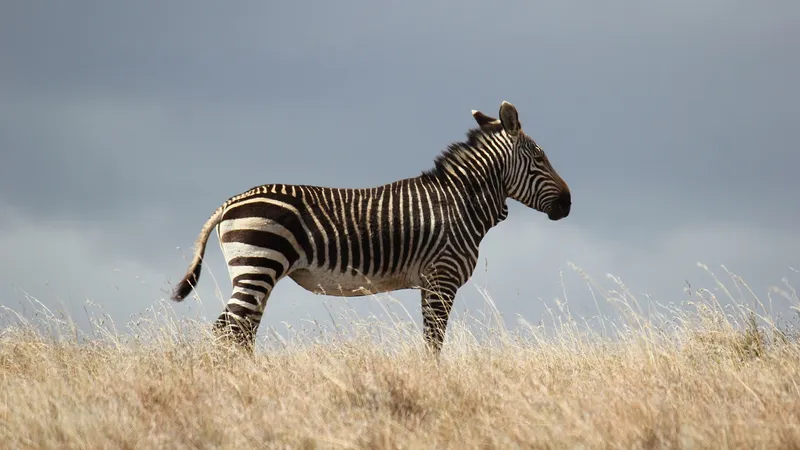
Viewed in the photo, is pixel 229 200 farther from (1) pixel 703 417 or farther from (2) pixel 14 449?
(1) pixel 703 417

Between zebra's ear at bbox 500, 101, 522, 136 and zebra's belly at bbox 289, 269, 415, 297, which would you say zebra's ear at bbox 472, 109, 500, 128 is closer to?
zebra's ear at bbox 500, 101, 522, 136

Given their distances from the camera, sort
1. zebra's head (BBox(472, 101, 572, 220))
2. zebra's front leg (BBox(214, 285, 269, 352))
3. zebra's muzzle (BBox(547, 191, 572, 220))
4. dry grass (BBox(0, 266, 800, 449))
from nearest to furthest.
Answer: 1. dry grass (BBox(0, 266, 800, 449))
2. zebra's front leg (BBox(214, 285, 269, 352))
3. zebra's head (BBox(472, 101, 572, 220))
4. zebra's muzzle (BBox(547, 191, 572, 220))

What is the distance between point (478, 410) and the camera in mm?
5805

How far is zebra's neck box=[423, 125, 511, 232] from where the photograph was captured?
10.9 metres

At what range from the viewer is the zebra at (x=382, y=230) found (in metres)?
9.41

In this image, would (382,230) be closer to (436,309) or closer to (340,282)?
(340,282)

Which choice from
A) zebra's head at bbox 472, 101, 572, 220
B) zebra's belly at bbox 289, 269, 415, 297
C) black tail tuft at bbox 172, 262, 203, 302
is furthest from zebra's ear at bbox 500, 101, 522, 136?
black tail tuft at bbox 172, 262, 203, 302

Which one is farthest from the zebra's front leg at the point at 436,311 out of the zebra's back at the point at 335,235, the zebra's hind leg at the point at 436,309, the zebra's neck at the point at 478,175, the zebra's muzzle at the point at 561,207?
the zebra's muzzle at the point at 561,207

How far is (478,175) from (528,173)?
85 centimetres

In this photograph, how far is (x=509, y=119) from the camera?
11289 mm

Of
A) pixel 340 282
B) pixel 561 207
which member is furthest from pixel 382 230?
pixel 561 207

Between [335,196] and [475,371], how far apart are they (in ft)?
12.5

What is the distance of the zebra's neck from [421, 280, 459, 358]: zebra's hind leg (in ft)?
3.62

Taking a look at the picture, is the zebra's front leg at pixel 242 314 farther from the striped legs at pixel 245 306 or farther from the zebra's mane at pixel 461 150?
the zebra's mane at pixel 461 150
